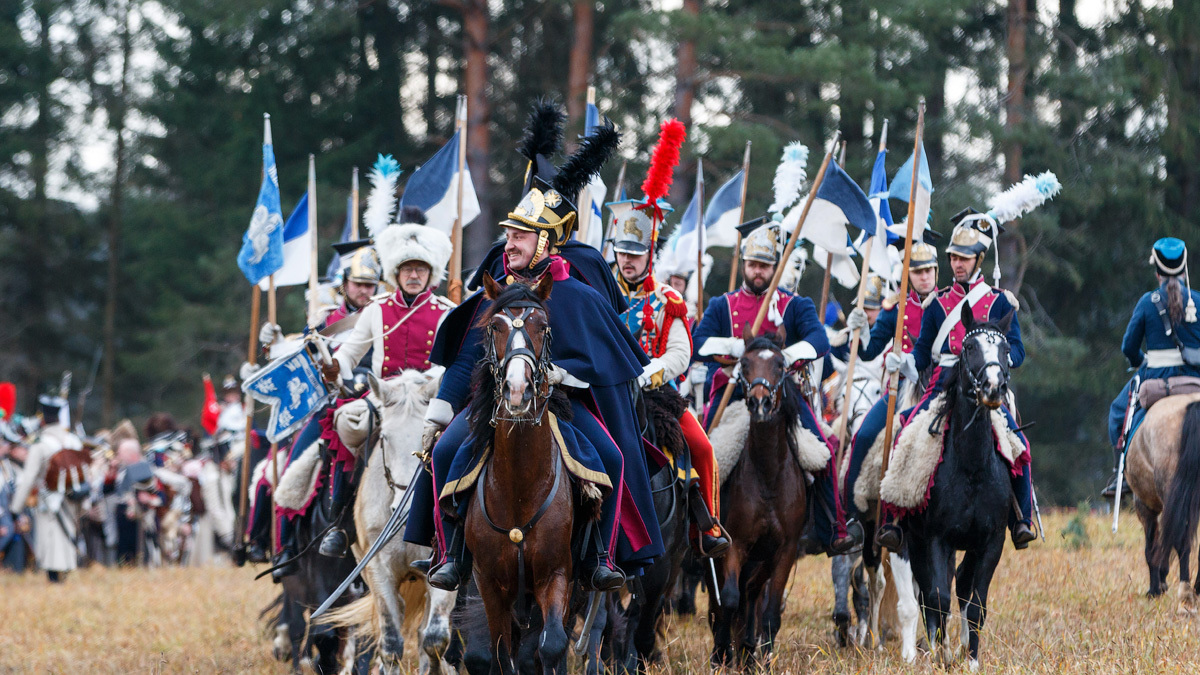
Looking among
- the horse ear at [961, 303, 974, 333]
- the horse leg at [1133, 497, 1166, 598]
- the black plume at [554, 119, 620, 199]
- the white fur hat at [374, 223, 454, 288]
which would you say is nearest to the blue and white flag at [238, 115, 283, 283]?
the white fur hat at [374, 223, 454, 288]

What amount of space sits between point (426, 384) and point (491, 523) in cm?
251

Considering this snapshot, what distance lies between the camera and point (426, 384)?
840 centimetres

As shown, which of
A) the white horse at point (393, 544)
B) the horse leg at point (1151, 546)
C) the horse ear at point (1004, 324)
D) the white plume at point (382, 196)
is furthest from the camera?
the white plume at point (382, 196)

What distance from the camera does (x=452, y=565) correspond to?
20.5ft

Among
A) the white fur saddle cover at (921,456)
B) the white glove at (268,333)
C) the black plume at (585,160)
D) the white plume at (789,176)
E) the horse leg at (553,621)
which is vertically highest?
the white plume at (789,176)

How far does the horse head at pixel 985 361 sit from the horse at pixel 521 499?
2.51m

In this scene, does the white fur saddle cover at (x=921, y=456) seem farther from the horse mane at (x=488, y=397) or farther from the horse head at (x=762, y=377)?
the horse mane at (x=488, y=397)

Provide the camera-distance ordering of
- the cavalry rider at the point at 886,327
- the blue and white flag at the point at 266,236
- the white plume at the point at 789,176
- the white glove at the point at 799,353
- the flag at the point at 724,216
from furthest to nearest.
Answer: the flag at the point at 724,216 → the white plume at the point at 789,176 → the blue and white flag at the point at 266,236 → the cavalry rider at the point at 886,327 → the white glove at the point at 799,353

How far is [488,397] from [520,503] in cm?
50

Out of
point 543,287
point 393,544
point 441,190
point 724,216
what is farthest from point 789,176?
point 543,287

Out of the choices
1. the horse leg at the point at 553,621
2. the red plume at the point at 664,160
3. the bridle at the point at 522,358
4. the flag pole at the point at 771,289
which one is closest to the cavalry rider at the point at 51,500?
the flag pole at the point at 771,289

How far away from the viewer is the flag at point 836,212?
988 cm

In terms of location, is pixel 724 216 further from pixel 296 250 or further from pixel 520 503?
pixel 520 503

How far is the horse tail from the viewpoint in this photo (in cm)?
967
